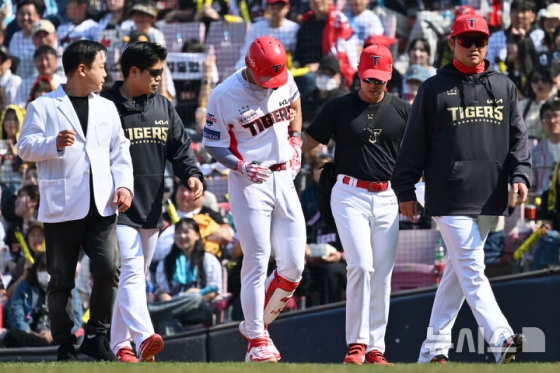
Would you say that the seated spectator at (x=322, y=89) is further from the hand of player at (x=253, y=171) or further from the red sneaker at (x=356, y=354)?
the red sneaker at (x=356, y=354)

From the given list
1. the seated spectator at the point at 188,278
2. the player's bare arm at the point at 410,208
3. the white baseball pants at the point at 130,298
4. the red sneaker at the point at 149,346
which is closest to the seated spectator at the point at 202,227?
the seated spectator at the point at 188,278

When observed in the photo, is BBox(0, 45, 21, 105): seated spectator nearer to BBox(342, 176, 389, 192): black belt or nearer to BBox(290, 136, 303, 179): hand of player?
BBox(290, 136, 303, 179): hand of player

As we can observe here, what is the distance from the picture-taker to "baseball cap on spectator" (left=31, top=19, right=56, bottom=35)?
14.9m

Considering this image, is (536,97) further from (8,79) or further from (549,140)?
(8,79)

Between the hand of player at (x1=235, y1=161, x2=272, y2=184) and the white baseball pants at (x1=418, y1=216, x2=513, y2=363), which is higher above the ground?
the hand of player at (x1=235, y1=161, x2=272, y2=184)

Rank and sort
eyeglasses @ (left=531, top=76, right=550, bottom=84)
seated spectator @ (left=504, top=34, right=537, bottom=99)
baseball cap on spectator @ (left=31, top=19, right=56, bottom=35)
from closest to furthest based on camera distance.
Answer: eyeglasses @ (left=531, top=76, right=550, bottom=84) < seated spectator @ (left=504, top=34, right=537, bottom=99) < baseball cap on spectator @ (left=31, top=19, right=56, bottom=35)

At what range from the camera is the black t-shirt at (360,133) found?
7.86 m

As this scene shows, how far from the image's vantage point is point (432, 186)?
732 cm

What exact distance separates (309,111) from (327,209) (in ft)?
15.5

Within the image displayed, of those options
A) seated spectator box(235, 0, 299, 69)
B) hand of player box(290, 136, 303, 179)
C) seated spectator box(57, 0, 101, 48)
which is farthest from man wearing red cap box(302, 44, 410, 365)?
seated spectator box(57, 0, 101, 48)

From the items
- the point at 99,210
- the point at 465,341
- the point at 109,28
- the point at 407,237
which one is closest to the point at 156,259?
the point at 407,237

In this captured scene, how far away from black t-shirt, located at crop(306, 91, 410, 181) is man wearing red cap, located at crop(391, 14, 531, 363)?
0.47 m

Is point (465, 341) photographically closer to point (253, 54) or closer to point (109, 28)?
point (253, 54)

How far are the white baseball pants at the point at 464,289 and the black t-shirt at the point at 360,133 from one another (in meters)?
0.74
